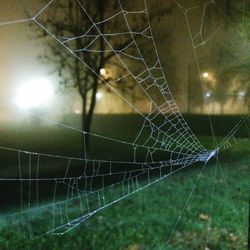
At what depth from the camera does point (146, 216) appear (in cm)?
665

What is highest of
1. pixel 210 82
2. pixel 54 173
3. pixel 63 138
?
pixel 210 82

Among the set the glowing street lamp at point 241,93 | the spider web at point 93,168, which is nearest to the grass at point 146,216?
the spider web at point 93,168

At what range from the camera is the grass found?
5531mm

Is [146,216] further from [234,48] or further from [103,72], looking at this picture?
[234,48]

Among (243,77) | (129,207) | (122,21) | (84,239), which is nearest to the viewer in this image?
(84,239)

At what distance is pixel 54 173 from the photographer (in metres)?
7.88

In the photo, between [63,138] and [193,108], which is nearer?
[63,138]

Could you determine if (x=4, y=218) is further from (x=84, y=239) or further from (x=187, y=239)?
(x=187, y=239)

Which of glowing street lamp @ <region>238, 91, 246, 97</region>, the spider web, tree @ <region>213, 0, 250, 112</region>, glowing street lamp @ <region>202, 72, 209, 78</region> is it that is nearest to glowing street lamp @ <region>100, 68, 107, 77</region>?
the spider web

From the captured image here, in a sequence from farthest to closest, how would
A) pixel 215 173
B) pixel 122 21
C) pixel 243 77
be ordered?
pixel 243 77 < pixel 215 173 < pixel 122 21

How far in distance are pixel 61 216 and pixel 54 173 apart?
159 cm

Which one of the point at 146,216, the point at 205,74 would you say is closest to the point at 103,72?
the point at 146,216

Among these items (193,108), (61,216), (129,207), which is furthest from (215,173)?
(61,216)

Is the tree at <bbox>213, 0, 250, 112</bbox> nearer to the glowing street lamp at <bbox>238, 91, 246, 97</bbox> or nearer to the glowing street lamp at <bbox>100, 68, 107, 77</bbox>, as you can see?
the glowing street lamp at <bbox>238, 91, 246, 97</bbox>
